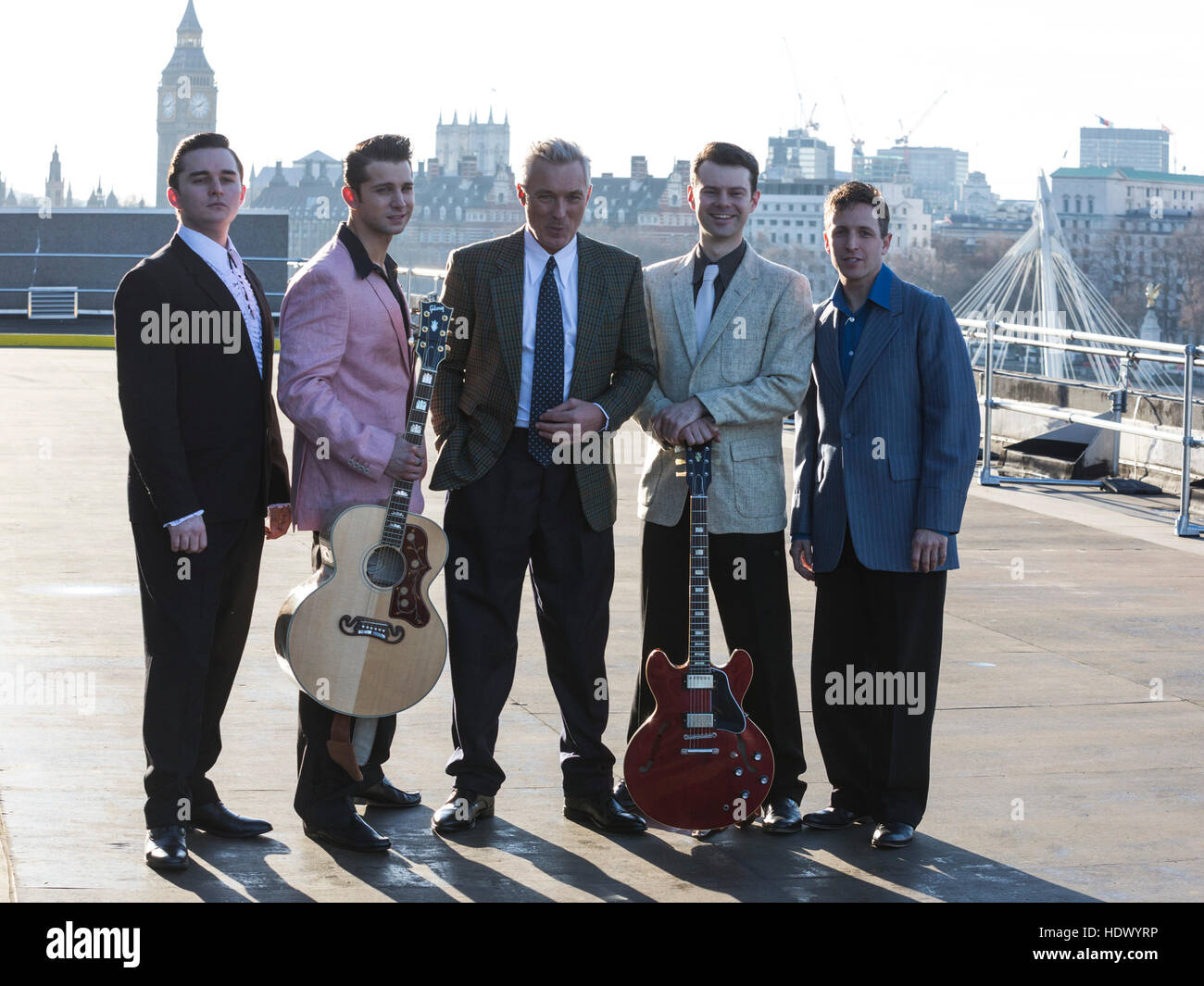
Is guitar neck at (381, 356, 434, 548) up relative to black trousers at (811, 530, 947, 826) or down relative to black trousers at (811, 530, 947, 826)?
up

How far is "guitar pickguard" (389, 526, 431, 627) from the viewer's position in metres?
3.77

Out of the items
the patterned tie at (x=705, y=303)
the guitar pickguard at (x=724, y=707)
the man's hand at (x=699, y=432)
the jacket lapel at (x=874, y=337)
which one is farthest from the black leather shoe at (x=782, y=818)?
the patterned tie at (x=705, y=303)

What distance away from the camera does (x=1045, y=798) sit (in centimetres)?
429

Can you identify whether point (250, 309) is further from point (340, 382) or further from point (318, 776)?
point (318, 776)

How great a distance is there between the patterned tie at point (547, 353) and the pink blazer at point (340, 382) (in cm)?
30

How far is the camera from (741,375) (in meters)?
4.05

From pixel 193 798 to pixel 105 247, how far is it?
23771 mm

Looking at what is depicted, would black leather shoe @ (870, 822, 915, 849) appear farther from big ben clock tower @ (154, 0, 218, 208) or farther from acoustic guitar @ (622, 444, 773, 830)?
big ben clock tower @ (154, 0, 218, 208)

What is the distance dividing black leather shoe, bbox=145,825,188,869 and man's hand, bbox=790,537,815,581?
1.57 m

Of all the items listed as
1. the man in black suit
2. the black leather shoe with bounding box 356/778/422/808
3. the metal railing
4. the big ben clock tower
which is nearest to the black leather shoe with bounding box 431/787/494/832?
the black leather shoe with bounding box 356/778/422/808

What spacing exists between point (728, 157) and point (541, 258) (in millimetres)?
→ 494

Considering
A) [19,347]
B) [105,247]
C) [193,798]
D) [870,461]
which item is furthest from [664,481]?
[105,247]

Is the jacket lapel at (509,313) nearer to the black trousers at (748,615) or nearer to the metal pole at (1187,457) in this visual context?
the black trousers at (748,615)
